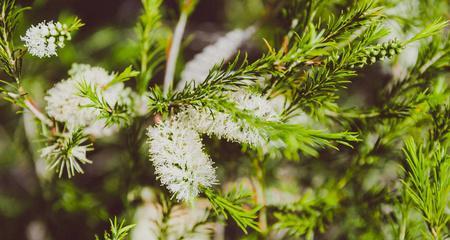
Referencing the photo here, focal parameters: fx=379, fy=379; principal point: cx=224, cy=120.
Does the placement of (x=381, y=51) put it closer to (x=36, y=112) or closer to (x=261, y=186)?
(x=261, y=186)

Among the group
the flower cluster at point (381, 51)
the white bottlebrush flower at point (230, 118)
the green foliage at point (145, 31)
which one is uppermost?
the green foliage at point (145, 31)

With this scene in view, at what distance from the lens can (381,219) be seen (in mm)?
795

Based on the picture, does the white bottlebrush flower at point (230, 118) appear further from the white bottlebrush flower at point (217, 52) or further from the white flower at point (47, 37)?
the white bottlebrush flower at point (217, 52)

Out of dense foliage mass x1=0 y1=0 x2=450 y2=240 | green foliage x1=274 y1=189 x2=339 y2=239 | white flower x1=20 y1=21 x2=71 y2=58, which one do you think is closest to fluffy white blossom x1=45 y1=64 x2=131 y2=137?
dense foliage mass x1=0 y1=0 x2=450 y2=240

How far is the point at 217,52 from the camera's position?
950mm

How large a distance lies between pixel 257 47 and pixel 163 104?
1.57 feet

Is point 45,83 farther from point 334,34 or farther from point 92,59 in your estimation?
point 334,34

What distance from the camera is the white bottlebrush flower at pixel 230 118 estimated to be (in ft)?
1.85

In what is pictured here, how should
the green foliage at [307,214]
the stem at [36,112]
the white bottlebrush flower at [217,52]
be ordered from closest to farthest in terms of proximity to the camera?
the stem at [36,112], the green foliage at [307,214], the white bottlebrush flower at [217,52]

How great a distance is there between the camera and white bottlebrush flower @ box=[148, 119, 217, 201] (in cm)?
56

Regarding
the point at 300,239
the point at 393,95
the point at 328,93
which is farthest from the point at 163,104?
the point at 300,239

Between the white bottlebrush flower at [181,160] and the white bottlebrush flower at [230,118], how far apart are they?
0.06ft

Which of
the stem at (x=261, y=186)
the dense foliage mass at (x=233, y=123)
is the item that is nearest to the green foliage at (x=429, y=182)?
the dense foliage mass at (x=233, y=123)

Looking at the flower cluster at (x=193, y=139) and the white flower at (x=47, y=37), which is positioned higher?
the white flower at (x=47, y=37)
